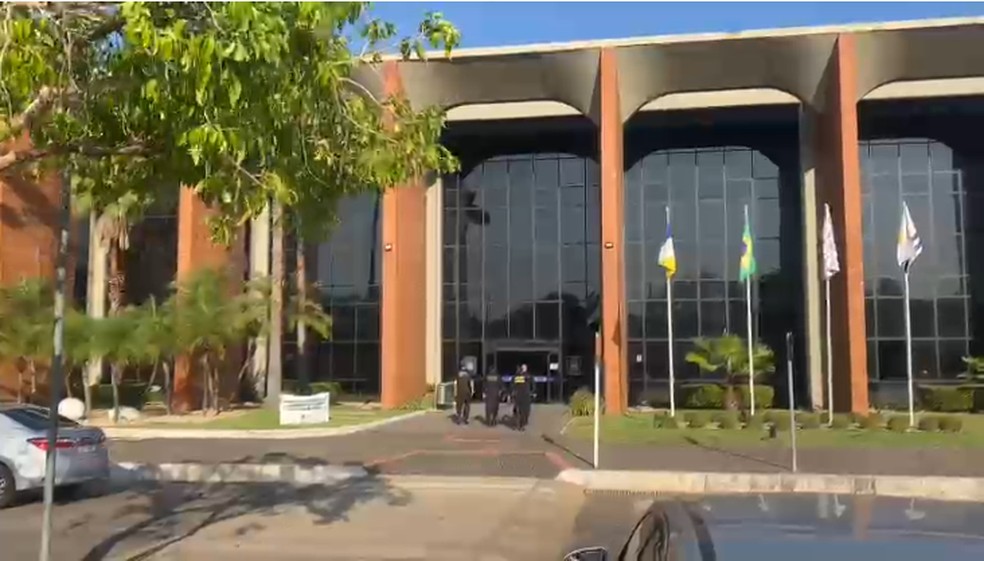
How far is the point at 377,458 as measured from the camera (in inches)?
734

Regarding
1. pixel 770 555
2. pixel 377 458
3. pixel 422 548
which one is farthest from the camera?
pixel 377 458

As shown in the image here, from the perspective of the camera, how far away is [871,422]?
2444cm

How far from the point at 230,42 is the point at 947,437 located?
2021cm

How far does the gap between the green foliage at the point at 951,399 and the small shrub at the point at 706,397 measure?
22.4 feet

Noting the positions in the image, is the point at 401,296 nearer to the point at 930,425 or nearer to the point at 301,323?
the point at 301,323

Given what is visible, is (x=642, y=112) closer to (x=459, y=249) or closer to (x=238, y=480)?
(x=459, y=249)

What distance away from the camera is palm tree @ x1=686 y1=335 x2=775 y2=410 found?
30844 millimetres

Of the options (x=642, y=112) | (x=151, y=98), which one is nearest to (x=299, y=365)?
(x=642, y=112)

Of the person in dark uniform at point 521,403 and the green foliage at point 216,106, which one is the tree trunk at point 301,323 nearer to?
the person in dark uniform at point 521,403

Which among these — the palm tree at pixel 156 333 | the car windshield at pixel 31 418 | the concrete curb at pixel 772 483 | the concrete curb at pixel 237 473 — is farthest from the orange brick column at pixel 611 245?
the car windshield at pixel 31 418

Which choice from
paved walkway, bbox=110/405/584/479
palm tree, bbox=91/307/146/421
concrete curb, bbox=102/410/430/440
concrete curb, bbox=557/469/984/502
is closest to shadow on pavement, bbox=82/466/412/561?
paved walkway, bbox=110/405/584/479

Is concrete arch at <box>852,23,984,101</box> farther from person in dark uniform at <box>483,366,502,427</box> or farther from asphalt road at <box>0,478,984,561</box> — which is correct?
asphalt road at <box>0,478,984,561</box>

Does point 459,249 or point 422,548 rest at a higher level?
point 459,249

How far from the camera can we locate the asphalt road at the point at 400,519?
326cm
